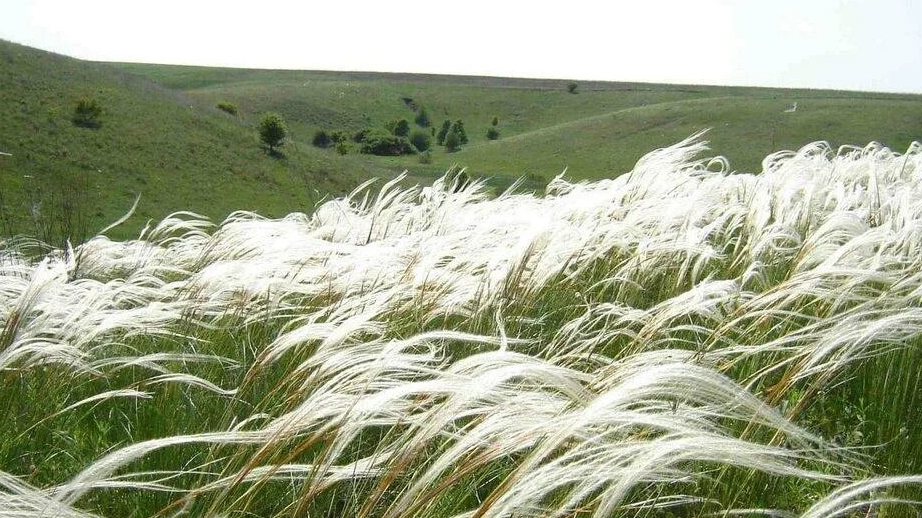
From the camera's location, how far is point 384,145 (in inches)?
3556

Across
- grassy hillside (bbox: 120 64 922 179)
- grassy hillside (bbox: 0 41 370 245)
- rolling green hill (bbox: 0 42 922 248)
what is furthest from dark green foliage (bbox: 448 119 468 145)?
grassy hillside (bbox: 0 41 370 245)

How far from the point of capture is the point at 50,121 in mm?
44125

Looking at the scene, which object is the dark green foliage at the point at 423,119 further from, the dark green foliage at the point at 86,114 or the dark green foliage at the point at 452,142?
the dark green foliage at the point at 86,114

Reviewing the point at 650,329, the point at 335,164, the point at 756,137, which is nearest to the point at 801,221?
the point at 650,329

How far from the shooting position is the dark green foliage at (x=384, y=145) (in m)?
90.2

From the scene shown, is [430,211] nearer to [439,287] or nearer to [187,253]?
[187,253]

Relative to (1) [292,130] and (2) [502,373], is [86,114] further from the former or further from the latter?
(2) [502,373]

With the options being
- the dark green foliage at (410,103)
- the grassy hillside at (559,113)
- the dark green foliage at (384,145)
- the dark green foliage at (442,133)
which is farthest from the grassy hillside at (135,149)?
the dark green foliage at (410,103)

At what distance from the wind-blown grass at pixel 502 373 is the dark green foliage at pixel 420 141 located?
98441mm

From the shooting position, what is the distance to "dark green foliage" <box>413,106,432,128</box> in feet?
394

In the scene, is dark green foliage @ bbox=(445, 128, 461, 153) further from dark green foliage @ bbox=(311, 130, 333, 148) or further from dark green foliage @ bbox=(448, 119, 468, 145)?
dark green foliage @ bbox=(311, 130, 333, 148)

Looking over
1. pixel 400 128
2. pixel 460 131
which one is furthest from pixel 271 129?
pixel 460 131

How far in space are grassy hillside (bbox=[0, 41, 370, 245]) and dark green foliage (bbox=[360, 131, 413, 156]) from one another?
30.5 m

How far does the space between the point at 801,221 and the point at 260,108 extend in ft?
347
